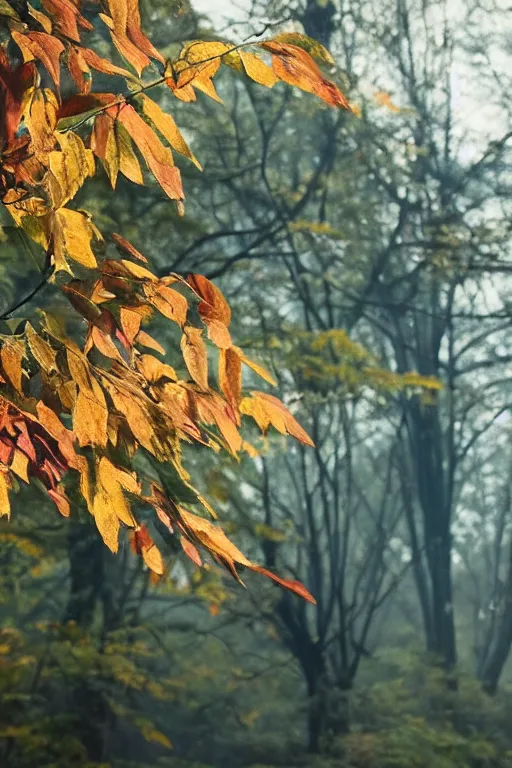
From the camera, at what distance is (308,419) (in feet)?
27.7

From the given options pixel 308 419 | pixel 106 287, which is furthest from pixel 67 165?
pixel 308 419

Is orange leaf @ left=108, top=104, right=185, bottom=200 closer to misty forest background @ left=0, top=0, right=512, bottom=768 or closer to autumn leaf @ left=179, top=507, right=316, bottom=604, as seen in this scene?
autumn leaf @ left=179, top=507, right=316, bottom=604

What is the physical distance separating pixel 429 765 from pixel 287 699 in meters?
4.94

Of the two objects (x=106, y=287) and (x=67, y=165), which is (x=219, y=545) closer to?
(x=106, y=287)

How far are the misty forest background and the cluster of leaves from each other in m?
2.98

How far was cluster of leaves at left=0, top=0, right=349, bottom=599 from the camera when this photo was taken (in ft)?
3.80

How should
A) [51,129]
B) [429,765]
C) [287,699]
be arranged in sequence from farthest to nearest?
[287,699] < [429,765] < [51,129]

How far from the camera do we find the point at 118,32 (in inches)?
47.7

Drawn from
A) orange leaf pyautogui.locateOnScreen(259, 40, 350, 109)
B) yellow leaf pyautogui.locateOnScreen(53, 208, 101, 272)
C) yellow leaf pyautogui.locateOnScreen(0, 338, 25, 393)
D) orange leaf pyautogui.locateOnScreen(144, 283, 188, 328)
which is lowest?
yellow leaf pyautogui.locateOnScreen(0, 338, 25, 393)

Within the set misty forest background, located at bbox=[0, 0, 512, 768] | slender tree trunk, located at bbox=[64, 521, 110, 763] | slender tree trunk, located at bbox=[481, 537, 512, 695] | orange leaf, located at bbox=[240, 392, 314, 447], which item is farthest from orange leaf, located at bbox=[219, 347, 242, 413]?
slender tree trunk, located at bbox=[481, 537, 512, 695]

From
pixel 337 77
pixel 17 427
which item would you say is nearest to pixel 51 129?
pixel 17 427

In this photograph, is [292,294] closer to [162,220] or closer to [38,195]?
[162,220]

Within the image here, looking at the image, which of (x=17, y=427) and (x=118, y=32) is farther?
(x=17, y=427)

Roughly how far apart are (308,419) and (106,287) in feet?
23.6
